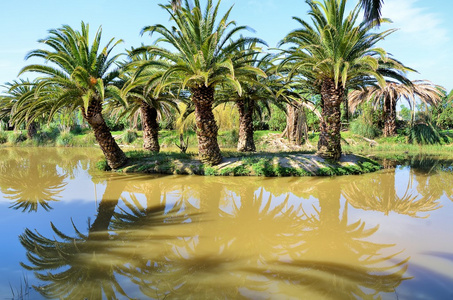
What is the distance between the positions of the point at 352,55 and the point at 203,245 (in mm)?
11450

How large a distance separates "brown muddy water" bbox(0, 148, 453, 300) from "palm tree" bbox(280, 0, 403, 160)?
419 centimetres

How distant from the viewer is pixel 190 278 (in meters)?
4.02

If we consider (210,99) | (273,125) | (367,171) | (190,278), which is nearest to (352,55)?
(367,171)

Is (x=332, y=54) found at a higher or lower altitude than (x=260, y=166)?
higher

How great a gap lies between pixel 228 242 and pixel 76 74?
33.6ft

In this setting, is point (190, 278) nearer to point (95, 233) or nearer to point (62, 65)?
point (95, 233)

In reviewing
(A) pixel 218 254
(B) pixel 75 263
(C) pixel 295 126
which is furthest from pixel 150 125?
(A) pixel 218 254

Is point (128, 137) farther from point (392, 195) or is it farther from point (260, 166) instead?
point (392, 195)

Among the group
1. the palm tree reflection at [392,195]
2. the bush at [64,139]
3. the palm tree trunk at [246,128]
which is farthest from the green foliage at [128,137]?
the palm tree reflection at [392,195]

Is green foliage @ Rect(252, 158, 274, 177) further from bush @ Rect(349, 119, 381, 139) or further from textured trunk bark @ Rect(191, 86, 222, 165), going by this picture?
bush @ Rect(349, 119, 381, 139)

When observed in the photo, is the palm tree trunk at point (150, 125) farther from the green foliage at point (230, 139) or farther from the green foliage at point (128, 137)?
the green foliage at point (128, 137)

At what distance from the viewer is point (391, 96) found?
22953 mm

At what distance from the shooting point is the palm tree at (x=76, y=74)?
39.5ft

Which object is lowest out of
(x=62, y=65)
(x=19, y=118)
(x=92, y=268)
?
(x=92, y=268)
